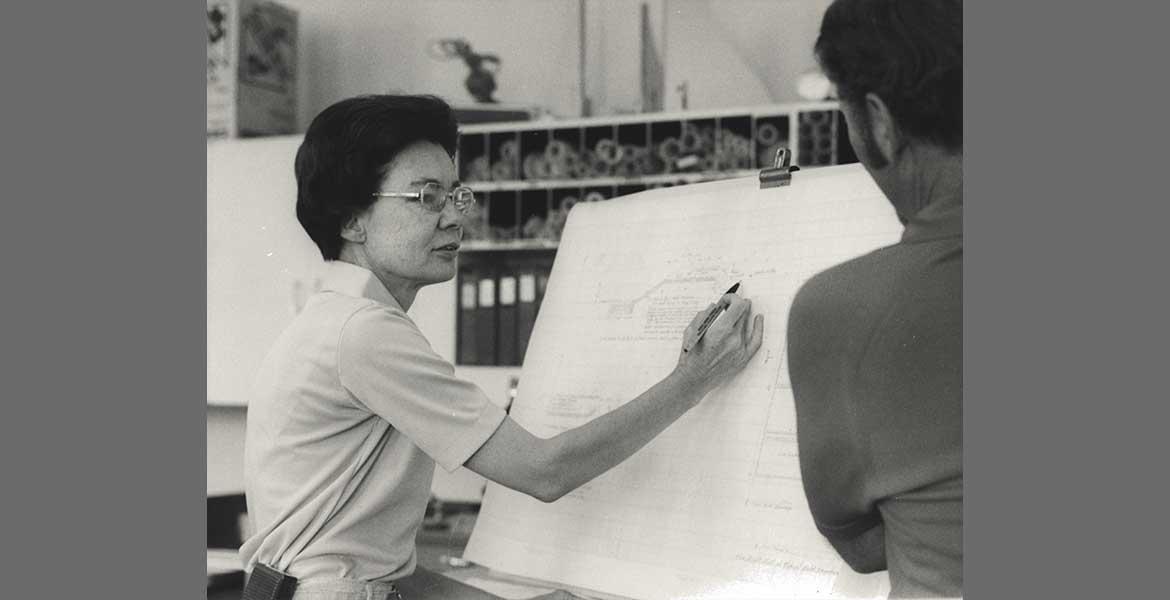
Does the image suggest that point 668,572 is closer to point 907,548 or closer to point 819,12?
point 907,548

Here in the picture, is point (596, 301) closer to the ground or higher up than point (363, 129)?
closer to the ground

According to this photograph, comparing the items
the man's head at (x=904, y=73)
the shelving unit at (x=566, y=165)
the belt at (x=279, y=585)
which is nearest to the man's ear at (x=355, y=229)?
the belt at (x=279, y=585)

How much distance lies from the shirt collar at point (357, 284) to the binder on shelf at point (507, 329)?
1.07 m

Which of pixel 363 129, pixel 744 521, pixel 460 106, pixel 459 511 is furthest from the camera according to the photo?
pixel 460 106

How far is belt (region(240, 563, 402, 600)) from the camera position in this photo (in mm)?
1486

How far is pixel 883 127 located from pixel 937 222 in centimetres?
13

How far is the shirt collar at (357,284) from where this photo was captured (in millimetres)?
1583

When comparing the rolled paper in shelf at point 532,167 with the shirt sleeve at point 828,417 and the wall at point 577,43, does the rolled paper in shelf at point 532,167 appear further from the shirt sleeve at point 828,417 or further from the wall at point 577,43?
the shirt sleeve at point 828,417

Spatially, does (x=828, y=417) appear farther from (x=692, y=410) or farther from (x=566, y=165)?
(x=566, y=165)

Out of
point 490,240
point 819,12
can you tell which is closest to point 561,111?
point 490,240

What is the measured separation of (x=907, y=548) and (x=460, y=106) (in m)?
2.32

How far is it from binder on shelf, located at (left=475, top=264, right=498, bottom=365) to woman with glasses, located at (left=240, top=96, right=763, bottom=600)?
1040mm

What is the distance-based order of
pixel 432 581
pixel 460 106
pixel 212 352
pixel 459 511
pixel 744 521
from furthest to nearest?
pixel 460 106 → pixel 212 352 → pixel 459 511 → pixel 432 581 → pixel 744 521

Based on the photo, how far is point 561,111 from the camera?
97.2 inches
